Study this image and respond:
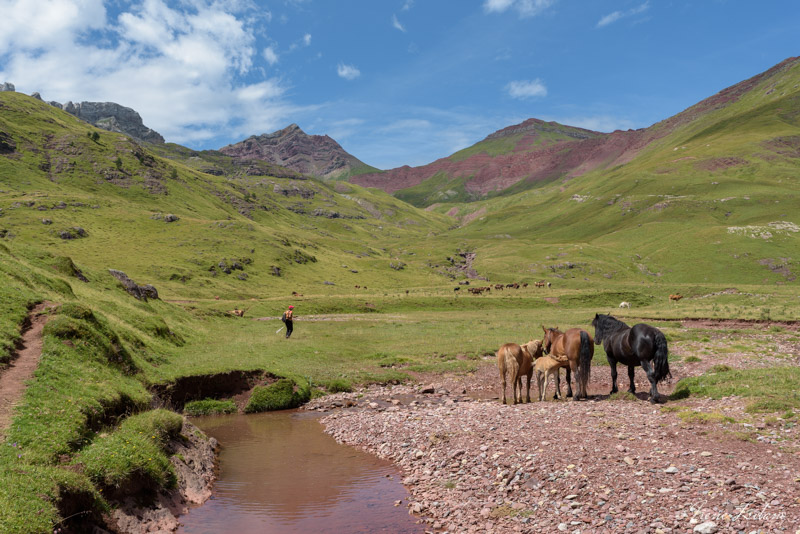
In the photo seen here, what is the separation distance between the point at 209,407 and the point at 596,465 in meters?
21.6

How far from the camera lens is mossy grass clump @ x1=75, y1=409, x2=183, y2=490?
12.2m

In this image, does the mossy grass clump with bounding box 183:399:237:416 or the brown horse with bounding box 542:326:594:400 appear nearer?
the brown horse with bounding box 542:326:594:400

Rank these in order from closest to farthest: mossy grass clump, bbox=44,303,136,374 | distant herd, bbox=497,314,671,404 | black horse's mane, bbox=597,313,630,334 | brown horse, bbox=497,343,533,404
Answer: distant herd, bbox=497,314,671,404, mossy grass clump, bbox=44,303,136,374, brown horse, bbox=497,343,533,404, black horse's mane, bbox=597,313,630,334

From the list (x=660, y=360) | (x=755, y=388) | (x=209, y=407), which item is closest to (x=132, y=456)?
(x=209, y=407)

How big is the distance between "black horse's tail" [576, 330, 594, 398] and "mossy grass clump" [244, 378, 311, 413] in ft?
54.6

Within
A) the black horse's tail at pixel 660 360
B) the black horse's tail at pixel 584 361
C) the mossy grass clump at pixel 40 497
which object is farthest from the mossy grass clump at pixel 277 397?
the black horse's tail at pixel 660 360

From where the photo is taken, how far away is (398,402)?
2670cm

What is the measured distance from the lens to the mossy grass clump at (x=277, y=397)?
26.2 m

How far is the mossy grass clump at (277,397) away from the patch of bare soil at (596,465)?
5.92m

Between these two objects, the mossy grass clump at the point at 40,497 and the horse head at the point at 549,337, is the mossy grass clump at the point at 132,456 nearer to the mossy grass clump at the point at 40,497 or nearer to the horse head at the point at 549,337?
the mossy grass clump at the point at 40,497

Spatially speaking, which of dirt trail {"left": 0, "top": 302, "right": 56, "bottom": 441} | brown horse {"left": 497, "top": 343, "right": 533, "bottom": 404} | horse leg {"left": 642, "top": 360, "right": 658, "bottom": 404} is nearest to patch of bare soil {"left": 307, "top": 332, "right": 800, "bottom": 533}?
horse leg {"left": 642, "top": 360, "right": 658, "bottom": 404}

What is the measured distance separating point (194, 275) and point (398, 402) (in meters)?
113

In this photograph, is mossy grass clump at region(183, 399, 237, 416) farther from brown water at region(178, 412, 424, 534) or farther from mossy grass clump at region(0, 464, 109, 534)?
mossy grass clump at region(0, 464, 109, 534)

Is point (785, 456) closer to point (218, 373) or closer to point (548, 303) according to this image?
point (218, 373)
